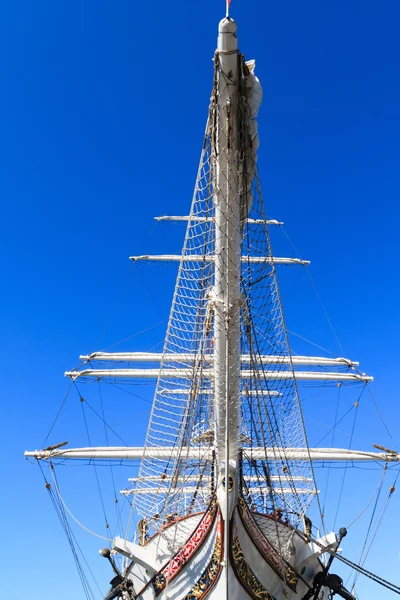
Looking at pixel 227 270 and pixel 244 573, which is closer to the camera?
pixel 227 270

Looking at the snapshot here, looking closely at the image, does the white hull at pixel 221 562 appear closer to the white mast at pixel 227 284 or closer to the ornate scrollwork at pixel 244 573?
the ornate scrollwork at pixel 244 573

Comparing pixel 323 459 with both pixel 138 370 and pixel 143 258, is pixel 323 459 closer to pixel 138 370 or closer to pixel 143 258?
pixel 138 370

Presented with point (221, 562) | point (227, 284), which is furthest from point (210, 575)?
point (227, 284)

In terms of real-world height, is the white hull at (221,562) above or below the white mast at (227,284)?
below

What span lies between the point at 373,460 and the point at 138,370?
8.99 m

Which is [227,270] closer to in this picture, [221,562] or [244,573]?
[221,562]

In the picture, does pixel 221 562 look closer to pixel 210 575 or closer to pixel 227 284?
pixel 210 575

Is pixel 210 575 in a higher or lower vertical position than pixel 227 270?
lower

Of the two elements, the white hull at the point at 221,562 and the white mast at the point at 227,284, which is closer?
the white mast at the point at 227,284

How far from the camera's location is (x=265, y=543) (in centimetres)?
770

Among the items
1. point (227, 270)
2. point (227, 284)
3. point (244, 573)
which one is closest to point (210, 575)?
point (244, 573)

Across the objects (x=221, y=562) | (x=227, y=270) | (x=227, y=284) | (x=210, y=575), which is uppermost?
(x=227, y=270)

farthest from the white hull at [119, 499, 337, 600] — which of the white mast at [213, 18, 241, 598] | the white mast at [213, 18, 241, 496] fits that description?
the white mast at [213, 18, 241, 496]

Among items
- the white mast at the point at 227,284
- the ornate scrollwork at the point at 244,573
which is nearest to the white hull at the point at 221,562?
the ornate scrollwork at the point at 244,573
